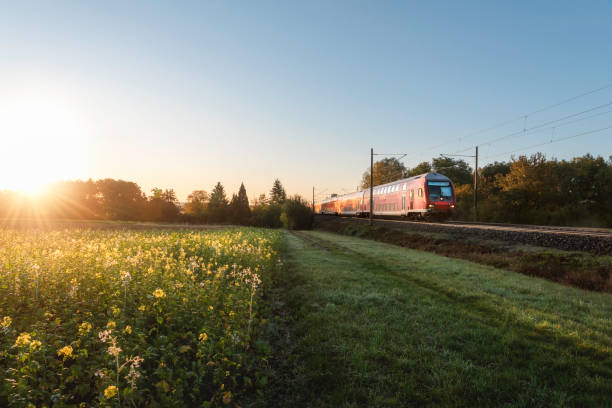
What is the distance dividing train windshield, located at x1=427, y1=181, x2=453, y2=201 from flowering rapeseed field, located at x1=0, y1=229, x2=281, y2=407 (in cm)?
2306

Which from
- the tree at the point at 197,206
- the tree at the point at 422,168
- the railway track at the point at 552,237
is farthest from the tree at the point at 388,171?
the railway track at the point at 552,237

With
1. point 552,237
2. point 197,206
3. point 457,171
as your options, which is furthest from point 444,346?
point 197,206

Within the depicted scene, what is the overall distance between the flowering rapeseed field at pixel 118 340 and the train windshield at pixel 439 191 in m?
23.1

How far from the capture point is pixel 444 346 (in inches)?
198

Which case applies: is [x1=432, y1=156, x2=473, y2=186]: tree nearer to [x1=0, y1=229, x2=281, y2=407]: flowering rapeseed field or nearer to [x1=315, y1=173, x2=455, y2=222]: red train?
[x1=315, y1=173, x2=455, y2=222]: red train

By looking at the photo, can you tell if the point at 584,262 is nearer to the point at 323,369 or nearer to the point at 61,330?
the point at 323,369

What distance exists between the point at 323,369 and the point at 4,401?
3.32 meters

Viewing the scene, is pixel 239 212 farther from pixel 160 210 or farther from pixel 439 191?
pixel 439 191

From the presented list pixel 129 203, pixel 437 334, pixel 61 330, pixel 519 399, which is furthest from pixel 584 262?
pixel 129 203

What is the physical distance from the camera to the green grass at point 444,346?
383 centimetres

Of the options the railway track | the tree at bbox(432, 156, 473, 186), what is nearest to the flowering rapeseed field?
the railway track

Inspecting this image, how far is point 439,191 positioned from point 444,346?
897 inches

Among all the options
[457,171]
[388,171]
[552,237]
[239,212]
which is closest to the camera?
[552,237]

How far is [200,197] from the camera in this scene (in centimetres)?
11819
